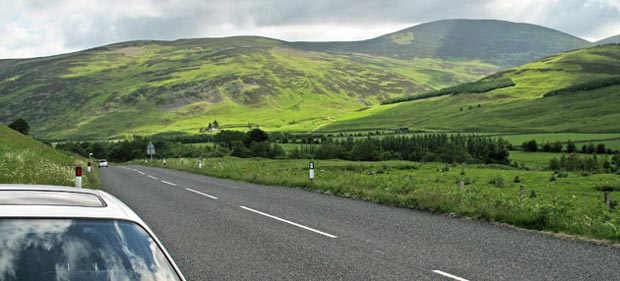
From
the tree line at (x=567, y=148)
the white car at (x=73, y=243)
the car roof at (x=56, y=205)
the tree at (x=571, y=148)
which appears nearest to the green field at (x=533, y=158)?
the tree line at (x=567, y=148)

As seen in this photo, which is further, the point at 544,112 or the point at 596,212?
the point at 544,112

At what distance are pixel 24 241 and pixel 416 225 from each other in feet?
33.7

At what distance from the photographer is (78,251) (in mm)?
3740

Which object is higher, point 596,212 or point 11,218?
point 11,218

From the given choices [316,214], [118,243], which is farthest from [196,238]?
[118,243]

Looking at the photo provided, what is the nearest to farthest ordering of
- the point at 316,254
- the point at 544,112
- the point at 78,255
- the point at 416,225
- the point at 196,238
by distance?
the point at 78,255
the point at 316,254
the point at 196,238
the point at 416,225
the point at 544,112

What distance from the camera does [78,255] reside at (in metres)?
3.73

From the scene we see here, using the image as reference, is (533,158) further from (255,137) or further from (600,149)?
(255,137)

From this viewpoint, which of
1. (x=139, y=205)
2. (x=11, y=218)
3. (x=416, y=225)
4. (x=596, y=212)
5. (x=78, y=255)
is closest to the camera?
(x=11, y=218)

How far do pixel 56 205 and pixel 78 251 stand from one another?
1.30 ft

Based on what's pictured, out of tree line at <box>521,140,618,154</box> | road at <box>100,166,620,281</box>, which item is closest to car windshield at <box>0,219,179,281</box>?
road at <box>100,166,620,281</box>

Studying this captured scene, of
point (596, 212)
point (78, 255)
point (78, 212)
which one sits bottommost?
point (596, 212)

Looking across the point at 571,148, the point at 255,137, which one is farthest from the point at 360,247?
the point at 255,137

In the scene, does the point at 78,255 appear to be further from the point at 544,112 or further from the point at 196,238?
the point at 544,112
